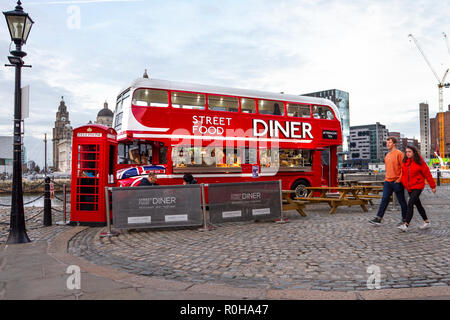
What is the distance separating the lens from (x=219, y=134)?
12609 mm

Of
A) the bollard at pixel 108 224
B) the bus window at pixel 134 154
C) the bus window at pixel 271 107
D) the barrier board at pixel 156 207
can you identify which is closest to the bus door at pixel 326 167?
the bus window at pixel 271 107

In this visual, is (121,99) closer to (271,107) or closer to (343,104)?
(271,107)

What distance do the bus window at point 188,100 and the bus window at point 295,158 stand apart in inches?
151

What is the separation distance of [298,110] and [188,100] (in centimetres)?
476

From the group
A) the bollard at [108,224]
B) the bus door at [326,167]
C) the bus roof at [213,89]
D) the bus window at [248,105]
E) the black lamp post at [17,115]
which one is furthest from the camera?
the bus door at [326,167]

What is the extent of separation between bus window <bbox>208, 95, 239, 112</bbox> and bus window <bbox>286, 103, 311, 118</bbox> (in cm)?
240

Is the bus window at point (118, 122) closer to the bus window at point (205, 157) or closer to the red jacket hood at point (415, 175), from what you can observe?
the bus window at point (205, 157)

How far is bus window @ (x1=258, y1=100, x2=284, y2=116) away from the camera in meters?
13.5

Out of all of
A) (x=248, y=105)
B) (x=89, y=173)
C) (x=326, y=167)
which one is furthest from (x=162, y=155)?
(x=326, y=167)

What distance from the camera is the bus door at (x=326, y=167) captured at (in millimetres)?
15953

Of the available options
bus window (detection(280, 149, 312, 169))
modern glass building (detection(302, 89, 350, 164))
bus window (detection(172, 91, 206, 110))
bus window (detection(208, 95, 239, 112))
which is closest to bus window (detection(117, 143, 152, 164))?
bus window (detection(172, 91, 206, 110))

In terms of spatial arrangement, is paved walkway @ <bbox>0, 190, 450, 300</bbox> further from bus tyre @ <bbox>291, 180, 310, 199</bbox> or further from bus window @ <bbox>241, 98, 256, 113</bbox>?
bus tyre @ <bbox>291, 180, 310, 199</bbox>
